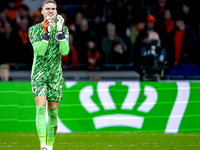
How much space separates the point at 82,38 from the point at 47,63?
15.0ft

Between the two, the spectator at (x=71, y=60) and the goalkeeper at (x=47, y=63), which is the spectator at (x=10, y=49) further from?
the goalkeeper at (x=47, y=63)

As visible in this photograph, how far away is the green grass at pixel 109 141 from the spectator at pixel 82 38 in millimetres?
2794

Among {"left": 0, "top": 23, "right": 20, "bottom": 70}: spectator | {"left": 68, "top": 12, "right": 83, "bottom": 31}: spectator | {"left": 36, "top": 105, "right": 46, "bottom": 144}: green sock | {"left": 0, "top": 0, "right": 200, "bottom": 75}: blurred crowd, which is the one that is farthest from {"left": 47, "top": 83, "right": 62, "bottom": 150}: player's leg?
{"left": 68, "top": 12, "right": 83, "bottom": 31}: spectator

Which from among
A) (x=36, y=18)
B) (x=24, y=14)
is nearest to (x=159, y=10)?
(x=36, y=18)

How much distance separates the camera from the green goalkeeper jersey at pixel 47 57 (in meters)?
4.13

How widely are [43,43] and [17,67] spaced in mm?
4864

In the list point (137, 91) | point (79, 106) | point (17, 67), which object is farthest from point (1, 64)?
point (137, 91)

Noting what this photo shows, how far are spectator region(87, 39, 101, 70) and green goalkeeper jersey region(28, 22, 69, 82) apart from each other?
4.24 meters

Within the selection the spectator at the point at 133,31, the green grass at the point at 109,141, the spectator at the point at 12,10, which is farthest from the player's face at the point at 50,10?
the spectator at the point at 12,10

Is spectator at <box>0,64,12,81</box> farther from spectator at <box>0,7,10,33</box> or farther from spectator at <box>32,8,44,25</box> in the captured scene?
spectator at <box>32,8,44,25</box>

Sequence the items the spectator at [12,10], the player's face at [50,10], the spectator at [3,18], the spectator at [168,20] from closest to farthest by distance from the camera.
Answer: the player's face at [50,10], the spectator at [168,20], the spectator at [3,18], the spectator at [12,10]

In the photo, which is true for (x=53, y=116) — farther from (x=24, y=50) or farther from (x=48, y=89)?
(x=24, y=50)

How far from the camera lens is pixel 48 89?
4.27m

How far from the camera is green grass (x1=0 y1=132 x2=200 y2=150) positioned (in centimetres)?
504
